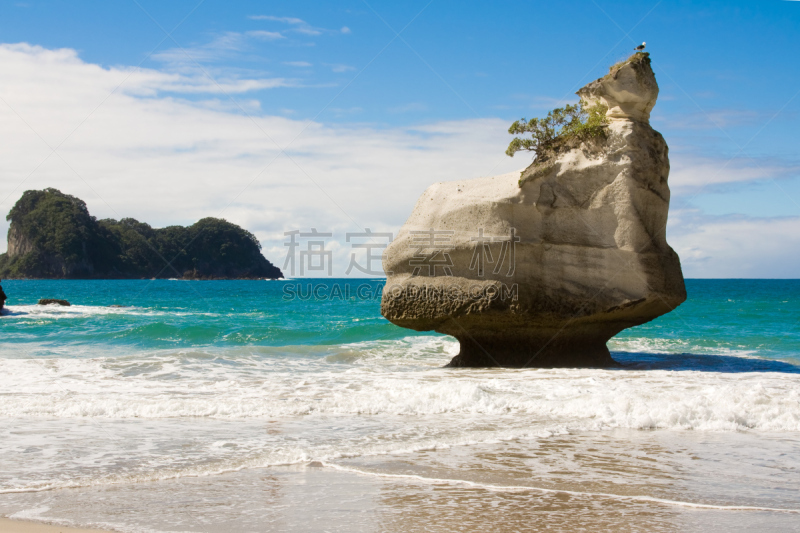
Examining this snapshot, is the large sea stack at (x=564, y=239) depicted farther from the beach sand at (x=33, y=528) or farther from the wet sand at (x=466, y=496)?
the beach sand at (x=33, y=528)

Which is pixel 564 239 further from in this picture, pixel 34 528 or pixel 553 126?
pixel 34 528

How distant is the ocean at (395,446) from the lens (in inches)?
188

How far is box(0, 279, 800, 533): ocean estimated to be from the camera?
4.79 metres

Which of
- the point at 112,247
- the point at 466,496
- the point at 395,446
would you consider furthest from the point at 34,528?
the point at 112,247

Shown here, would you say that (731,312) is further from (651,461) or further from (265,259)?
(265,259)

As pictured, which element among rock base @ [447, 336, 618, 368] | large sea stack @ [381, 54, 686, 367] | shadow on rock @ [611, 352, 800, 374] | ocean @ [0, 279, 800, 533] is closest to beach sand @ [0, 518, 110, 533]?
ocean @ [0, 279, 800, 533]

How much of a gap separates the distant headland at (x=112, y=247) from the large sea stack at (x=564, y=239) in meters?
100

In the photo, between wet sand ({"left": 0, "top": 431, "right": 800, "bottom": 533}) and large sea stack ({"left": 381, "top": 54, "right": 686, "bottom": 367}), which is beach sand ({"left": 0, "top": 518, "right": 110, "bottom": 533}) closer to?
wet sand ({"left": 0, "top": 431, "right": 800, "bottom": 533})

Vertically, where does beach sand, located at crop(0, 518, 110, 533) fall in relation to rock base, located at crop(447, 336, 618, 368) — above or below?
below

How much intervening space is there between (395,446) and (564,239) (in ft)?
20.5

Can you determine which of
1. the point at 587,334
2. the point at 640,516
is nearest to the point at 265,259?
the point at 587,334

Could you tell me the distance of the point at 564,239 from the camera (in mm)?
11766

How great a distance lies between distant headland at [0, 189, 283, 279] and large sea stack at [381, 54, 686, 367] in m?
100

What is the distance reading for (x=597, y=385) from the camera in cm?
991
